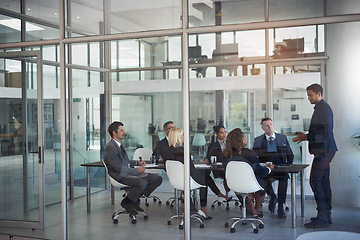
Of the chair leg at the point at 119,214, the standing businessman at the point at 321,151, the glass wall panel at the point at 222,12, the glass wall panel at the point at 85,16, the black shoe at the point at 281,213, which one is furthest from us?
the glass wall panel at the point at 85,16

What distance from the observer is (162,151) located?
5.24m

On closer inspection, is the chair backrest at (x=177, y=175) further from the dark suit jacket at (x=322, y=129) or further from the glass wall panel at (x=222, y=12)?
the glass wall panel at (x=222, y=12)

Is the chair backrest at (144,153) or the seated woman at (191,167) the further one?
the chair backrest at (144,153)

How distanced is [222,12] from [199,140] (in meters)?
1.57

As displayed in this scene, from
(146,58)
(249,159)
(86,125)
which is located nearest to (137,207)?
(86,125)

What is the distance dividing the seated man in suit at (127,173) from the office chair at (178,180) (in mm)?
181

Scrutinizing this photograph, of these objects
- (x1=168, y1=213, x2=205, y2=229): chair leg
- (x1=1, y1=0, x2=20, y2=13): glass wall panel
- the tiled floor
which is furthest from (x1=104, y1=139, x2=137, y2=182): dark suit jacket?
(x1=1, y1=0, x2=20, y2=13): glass wall panel

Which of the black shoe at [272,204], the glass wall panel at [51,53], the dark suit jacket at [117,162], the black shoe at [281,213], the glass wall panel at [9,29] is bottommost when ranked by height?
the black shoe at [281,213]

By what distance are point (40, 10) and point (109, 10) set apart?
125 cm

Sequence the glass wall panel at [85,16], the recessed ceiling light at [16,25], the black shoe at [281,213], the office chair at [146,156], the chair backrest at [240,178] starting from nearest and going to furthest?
the black shoe at [281,213]
the chair backrest at [240,178]
the office chair at [146,156]
the glass wall panel at [85,16]
the recessed ceiling light at [16,25]

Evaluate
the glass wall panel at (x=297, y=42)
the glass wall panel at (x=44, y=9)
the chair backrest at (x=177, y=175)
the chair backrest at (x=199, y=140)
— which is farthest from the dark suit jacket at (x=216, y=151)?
the glass wall panel at (x=44, y=9)

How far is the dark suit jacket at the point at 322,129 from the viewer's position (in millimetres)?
4512

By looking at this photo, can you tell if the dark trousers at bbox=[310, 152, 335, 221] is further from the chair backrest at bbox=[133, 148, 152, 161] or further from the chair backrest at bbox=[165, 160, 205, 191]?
the chair backrest at bbox=[133, 148, 152, 161]

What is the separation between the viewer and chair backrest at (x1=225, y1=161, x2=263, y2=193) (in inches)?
203
